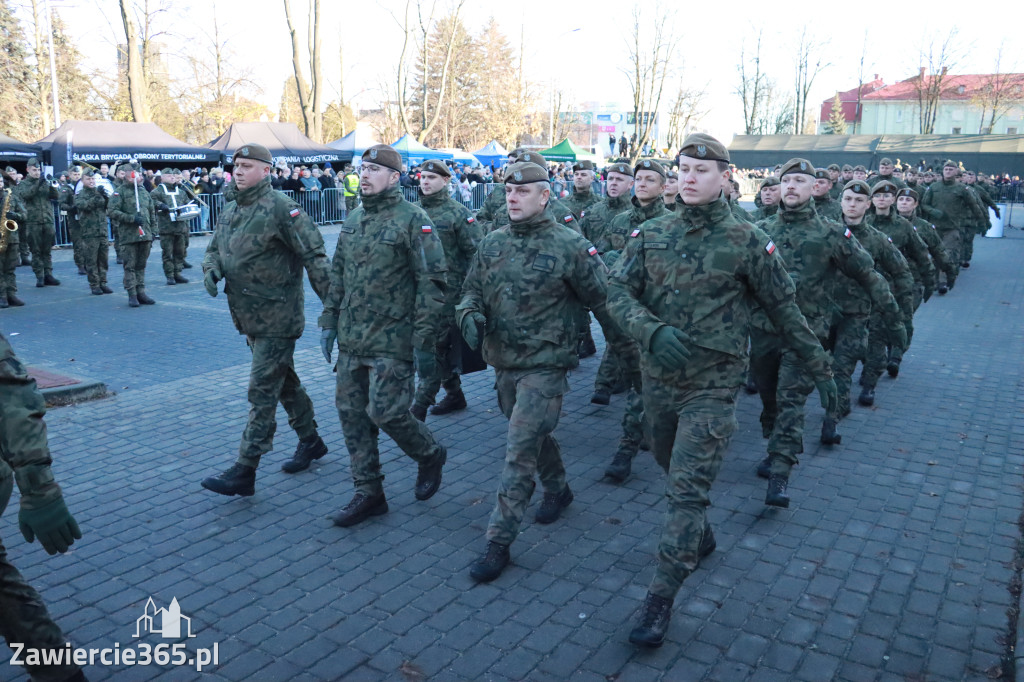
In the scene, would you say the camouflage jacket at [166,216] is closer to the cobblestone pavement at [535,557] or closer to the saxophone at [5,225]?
the saxophone at [5,225]

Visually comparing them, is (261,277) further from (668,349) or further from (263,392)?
(668,349)

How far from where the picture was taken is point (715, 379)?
14.0 feet

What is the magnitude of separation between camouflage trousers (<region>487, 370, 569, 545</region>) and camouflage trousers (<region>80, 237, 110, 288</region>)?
39.3 feet

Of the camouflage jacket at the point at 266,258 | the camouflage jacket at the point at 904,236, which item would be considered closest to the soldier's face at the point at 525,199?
the camouflage jacket at the point at 266,258

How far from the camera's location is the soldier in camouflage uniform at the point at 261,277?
230 inches

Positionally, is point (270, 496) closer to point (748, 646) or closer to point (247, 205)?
point (247, 205)

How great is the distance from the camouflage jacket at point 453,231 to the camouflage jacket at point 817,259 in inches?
107

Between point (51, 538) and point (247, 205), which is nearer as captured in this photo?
point (51, 538)

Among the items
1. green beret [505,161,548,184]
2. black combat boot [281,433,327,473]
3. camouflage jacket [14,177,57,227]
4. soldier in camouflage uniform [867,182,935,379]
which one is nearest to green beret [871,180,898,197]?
soldier in camouflage uniform [867,182,935,379]

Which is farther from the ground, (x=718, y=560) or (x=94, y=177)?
(x=94, y=177)

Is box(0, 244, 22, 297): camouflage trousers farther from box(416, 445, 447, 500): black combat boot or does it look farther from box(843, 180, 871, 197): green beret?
box(843, 180, 871, 197): green beret

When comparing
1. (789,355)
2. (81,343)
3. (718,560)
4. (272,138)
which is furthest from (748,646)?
(272,138)

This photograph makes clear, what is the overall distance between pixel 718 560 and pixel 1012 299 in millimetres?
13157

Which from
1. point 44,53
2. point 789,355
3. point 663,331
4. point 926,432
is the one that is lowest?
point 926,432
